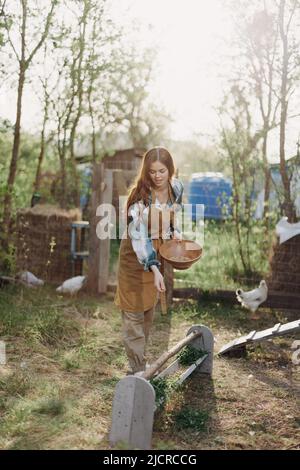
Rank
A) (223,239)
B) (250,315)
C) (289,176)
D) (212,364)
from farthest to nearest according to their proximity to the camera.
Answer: (223,239) → (289,176) → (250,315) → (212,364)

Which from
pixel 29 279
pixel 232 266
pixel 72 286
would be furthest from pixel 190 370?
pixel 232 266

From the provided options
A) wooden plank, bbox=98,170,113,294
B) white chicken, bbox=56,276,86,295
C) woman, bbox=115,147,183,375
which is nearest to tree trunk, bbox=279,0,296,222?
wooden plank, bbox=98,170,113,294

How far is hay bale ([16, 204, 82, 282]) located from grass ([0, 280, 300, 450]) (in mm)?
1066

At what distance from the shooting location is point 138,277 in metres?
4.19

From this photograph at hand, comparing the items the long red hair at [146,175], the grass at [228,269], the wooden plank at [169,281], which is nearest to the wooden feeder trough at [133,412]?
the long red hair at [146,175]

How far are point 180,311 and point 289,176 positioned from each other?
2.50m

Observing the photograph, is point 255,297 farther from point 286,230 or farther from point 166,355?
point 166,355

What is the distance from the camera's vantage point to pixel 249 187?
28.2 feet

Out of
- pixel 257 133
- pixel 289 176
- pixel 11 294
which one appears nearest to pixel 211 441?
pixel 11 294

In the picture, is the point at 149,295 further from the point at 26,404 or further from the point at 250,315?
the point at 250,315

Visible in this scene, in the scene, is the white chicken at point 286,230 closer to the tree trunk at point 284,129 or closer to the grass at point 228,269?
the tree trunk at point 284,129

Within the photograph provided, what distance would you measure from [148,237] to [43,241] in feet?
14.3

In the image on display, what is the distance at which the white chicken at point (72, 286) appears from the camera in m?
7.47

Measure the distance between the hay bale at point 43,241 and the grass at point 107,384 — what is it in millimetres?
1066
